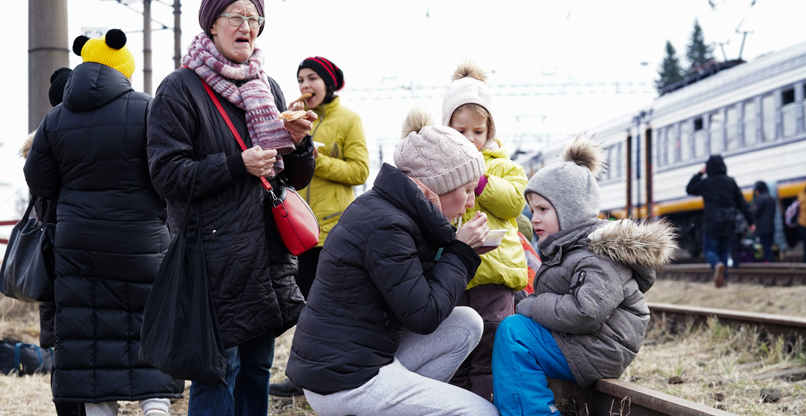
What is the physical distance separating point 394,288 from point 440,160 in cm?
53

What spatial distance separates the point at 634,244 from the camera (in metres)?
3.17

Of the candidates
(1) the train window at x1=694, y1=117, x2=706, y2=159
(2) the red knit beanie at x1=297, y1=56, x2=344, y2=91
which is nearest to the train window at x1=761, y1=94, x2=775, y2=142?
(1) the train window at x1=694, y1=117, x2=706, y2=159

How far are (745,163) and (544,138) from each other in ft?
90.6

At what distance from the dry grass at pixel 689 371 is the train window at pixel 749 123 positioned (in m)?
8.98

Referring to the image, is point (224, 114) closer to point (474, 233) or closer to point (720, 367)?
point (474, 233)

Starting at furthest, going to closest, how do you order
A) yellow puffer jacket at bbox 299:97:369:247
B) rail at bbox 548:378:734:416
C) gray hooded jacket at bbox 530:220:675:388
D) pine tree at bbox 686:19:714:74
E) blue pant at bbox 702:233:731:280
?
pine tree at bbox 686:19:714:74 → blue pant at bbox 702:233:731:280 → yellow puffer jacket at bbox 299:97:369:247 → gray hooded jacket at bbox 530:220:675:388 → rail at bbox 548:378:734:416

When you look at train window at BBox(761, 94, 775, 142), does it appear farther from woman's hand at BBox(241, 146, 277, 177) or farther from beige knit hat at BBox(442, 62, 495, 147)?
woman's hand at BBox(241, 146, 277, 177)

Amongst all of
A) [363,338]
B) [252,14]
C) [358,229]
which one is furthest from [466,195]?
[252,14]

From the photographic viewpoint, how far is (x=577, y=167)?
3494mm

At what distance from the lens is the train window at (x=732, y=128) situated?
15547mm

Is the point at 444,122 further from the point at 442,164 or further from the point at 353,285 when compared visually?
the point at 353,285

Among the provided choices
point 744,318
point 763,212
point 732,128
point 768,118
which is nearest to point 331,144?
point 744,318

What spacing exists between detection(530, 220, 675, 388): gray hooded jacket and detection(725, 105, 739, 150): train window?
44.3 feet

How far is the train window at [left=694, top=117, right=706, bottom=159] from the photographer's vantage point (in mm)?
16656
